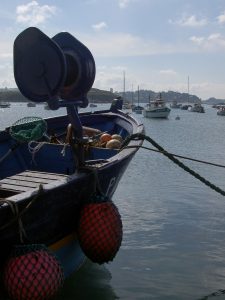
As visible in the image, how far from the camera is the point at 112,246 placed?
259 inches

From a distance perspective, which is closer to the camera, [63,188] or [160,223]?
[63,188]

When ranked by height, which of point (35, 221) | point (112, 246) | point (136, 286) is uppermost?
point (35, 221)

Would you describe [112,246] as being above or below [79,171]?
below

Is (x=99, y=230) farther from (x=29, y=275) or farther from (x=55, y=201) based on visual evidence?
(x=29, y=275)

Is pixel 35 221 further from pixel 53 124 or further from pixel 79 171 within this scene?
pixel 53 124

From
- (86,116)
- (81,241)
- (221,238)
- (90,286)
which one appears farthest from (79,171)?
(86,116)

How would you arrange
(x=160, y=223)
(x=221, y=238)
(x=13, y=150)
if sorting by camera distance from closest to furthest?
(x=13, y=150)
(x=221, y=238)
(x=160, y=223)

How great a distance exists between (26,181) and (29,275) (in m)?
1.85

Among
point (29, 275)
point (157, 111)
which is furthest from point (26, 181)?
point (157, 111)

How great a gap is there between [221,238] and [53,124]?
5178 mm

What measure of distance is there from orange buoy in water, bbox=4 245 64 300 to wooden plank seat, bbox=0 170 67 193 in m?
1.14

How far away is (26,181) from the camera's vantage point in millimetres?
6957

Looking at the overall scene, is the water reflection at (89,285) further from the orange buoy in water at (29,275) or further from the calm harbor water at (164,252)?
the orange buoy in water at (29,275)

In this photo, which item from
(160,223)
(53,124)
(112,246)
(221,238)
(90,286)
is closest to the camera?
(112,246)
